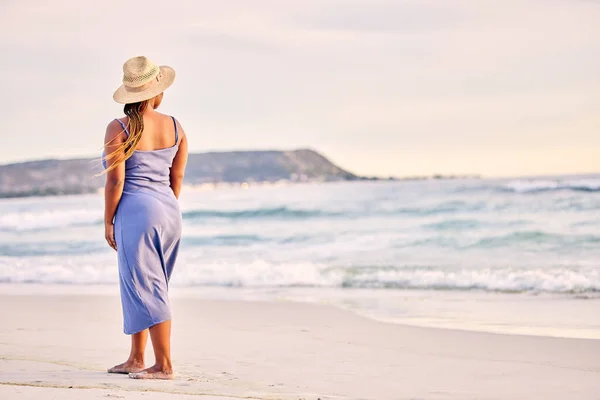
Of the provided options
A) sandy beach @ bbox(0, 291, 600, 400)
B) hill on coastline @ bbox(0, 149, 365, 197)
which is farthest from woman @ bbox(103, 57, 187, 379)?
hill on coastline @ bbox(0, 149, 365, 197)

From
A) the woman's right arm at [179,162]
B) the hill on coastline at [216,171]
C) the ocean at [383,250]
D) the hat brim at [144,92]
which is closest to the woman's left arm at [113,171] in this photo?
the hat brim at [144,92]

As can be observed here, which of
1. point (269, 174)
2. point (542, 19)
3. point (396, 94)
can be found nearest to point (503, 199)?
point (396, 94)

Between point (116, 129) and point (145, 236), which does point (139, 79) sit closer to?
point (116, 129)

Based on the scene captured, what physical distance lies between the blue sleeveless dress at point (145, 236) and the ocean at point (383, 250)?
3.05 m

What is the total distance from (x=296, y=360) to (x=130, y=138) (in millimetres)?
1739

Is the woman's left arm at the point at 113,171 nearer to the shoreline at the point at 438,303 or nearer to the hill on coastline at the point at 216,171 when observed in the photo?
the shoreline at the point at 438,303

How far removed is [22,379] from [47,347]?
48.8 inches

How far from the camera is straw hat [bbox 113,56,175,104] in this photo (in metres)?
4.02

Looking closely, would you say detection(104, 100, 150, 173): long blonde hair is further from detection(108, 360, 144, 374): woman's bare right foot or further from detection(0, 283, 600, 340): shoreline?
detection(0, 283, 600, 340): shoreline

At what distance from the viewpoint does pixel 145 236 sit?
158 inches

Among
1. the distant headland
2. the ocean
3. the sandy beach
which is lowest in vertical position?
the sandy beach

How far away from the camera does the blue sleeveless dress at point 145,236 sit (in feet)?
13.1

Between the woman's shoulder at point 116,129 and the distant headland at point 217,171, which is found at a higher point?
the distant headland at point 217,171

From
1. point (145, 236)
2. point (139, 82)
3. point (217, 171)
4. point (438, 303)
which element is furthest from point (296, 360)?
point (217, 171)
